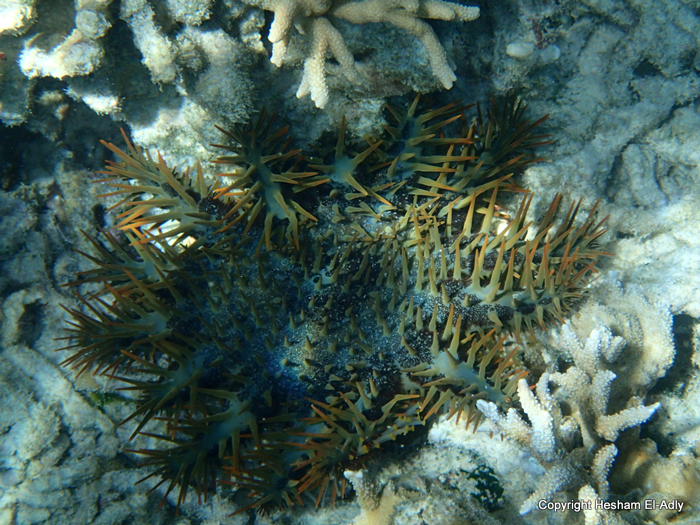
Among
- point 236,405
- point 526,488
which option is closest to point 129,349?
point 236,405

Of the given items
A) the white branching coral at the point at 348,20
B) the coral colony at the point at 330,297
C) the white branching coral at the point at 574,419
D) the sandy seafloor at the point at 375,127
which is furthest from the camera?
the sandy seafloor at the point at 375,127

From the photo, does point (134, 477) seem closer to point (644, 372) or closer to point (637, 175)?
→ point (644, 372)

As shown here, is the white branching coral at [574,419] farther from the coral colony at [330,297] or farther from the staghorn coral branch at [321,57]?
the staghorn coral branch at [321,57]

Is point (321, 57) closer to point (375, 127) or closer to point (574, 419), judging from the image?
point (375, 127)

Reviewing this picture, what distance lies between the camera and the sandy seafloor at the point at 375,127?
9.52 feet

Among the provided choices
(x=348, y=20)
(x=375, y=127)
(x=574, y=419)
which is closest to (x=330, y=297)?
(x=375, y=127)

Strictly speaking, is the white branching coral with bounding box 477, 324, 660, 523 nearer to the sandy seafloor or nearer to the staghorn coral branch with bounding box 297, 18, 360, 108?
the sandy seafloor

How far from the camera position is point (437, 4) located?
8.95 ft

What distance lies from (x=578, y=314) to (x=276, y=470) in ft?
7.41

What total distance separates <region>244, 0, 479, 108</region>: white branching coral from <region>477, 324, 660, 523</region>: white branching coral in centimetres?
211

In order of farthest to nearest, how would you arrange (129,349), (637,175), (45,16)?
(637,175), (45,16), (129,349)

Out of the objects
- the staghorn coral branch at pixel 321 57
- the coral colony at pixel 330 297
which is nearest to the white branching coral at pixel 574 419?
the coral colony at pixel 330 297

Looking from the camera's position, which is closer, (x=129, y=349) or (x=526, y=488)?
(x=526, y=488)

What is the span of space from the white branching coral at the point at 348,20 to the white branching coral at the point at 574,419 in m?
2.11
